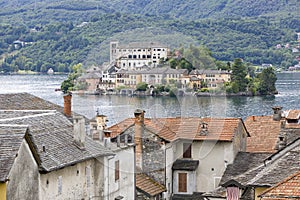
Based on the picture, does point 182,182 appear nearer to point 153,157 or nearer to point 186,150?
point 186,150

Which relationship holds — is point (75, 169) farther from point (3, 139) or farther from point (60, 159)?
point (3, 139)

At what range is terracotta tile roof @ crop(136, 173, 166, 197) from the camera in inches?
1426

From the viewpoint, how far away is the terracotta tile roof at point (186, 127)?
31703mm

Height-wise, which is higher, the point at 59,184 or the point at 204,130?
the point at 204,130

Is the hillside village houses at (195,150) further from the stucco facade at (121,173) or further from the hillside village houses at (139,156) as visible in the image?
the stucco facade at (121,173)

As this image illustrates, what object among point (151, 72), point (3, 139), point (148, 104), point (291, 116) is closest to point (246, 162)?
point (291, 116)

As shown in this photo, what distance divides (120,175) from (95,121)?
2416 mm

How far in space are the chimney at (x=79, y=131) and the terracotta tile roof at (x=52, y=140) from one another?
21 cm

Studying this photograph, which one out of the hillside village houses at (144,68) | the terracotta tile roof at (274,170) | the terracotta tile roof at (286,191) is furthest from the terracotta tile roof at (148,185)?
the terracotta tile roof at (286,191)

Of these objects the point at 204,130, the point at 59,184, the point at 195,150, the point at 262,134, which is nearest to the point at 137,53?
the point at 59,184

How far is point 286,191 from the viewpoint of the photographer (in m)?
16.6

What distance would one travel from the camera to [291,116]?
145 ft

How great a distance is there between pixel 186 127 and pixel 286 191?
16253 millimetres

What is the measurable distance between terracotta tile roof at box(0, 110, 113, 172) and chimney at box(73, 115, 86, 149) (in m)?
0.21
